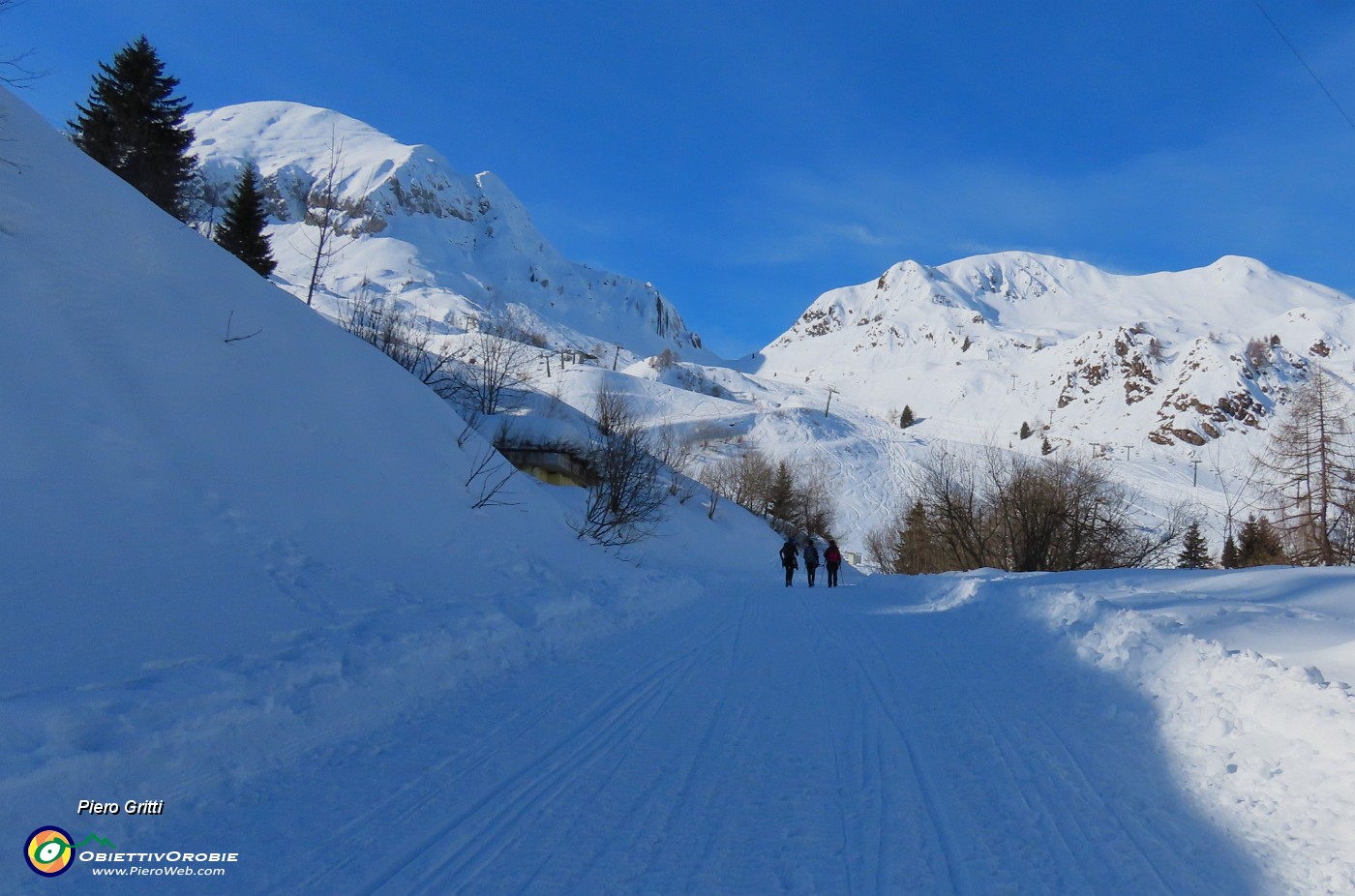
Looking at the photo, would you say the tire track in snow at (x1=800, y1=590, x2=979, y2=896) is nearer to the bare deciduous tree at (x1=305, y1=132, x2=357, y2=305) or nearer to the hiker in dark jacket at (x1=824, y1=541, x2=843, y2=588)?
the bare deciduous tree at (x1=305, y1=132, x2=357, y2=305)

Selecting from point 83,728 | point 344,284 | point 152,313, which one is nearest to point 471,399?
point 152,313

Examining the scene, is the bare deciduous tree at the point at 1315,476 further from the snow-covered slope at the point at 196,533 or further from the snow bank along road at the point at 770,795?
the snow-covered slope at the point at 196,533

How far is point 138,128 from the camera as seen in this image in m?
23.2

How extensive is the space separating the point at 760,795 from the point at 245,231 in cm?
3084

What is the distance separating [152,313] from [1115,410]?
540 ft

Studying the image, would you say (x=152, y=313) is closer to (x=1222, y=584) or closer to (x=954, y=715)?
(x=954, y=715)

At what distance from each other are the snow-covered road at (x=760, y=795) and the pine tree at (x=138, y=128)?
81.1 ft

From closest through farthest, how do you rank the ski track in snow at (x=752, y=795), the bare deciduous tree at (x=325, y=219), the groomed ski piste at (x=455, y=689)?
the ski track in snow at (x=752, y=795)
the groomed ski piste at (x=455, y=689)
the bare deciduous tree at (x=325, y=219)

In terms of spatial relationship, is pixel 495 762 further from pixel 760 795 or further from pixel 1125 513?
pixel 1125 513

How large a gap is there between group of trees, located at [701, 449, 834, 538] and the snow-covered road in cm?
4391

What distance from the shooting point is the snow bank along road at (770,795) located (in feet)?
10.5

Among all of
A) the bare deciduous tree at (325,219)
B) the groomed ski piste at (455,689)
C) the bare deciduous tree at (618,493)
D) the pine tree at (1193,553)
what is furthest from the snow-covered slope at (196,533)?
the pine tree at (1193,553)

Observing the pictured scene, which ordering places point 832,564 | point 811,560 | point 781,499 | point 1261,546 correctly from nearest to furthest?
point 832,564, point 811,560, point 1261,546, point 781,499

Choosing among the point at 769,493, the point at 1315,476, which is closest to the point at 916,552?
the point at 769,493
